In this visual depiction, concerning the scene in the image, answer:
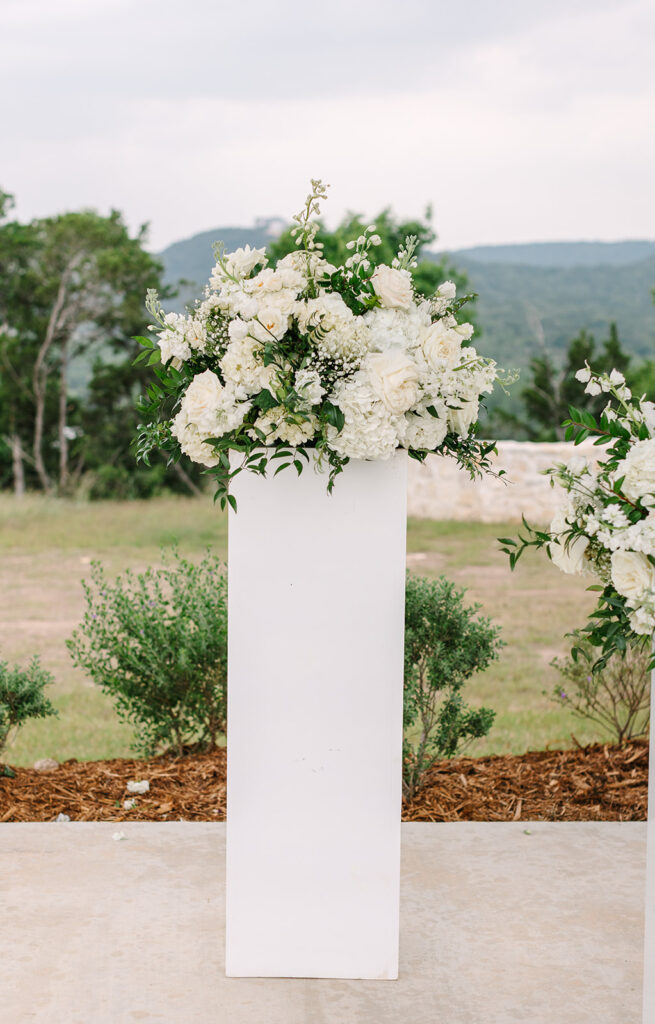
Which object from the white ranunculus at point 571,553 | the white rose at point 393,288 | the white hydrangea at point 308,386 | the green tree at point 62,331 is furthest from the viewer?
the green tree at point 62,331

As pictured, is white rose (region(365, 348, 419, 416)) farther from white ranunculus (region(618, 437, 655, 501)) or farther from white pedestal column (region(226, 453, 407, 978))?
white ranunculus (region(618, 437, 655, 501))

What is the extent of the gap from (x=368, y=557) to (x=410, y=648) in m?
1.60

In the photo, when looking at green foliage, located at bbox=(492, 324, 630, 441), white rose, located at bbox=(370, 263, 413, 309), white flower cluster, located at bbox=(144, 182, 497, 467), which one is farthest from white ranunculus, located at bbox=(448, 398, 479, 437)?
green foliage, located at bbox=(492, 324, 630, 441)

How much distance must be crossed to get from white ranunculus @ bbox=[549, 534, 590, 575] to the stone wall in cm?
966

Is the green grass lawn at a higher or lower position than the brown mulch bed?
lower

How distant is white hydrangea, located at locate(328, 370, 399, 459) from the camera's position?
2.21m

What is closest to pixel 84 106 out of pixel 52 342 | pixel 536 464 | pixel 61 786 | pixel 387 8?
pixel 52 342

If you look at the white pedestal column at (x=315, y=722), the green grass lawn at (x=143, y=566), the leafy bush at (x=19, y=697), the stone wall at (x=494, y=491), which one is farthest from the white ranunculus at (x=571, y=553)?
the stone wall at (x=494, y=491)

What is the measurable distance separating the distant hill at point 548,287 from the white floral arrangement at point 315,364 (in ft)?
49.1

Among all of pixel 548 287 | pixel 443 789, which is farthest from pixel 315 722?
pixel 548 287

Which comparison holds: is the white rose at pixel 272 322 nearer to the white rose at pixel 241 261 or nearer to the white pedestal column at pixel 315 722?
the white rose at pixel 241 261

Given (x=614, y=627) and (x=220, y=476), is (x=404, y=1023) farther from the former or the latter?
(x=220, y=476)

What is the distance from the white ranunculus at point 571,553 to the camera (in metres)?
2.05

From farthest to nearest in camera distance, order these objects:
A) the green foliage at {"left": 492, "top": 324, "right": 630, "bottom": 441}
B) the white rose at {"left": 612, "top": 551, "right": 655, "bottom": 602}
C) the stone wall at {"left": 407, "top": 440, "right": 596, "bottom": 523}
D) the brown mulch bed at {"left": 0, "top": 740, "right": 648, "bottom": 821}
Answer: the green foliage at {"left": 492, "top": 324, "right": 630, "bottom": 441} → the stone wall at {"left": 407, "top": 440, "right": 596, "bottom": 523} → the brown mulch bed at {"left": 0, "top": 740, "right": 648, "bottom": 821} → the white rose at {"left": 612, "top": 551, "right": 655, "bottom": 602}
